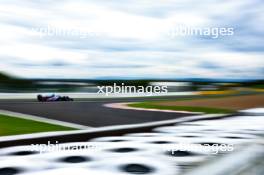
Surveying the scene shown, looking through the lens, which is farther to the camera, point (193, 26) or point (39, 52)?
point (193, 26)

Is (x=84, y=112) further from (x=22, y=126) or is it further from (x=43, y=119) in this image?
(x=22, y=126)

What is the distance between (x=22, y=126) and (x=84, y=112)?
2.30ft

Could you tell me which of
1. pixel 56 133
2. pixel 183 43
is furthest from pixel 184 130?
pixel 56 133

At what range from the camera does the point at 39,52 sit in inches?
191

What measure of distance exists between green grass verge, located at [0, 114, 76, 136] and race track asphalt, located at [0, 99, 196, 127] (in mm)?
99

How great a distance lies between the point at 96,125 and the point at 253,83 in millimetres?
1939

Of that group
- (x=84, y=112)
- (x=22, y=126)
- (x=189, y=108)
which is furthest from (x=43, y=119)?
(x=189, y=108)

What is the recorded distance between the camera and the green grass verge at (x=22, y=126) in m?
4.98

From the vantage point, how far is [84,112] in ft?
17.7

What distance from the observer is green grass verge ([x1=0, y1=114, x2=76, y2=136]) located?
16.3ft

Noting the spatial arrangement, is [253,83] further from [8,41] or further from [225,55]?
[8,41]

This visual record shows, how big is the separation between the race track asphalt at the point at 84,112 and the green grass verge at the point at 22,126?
99 millimetres

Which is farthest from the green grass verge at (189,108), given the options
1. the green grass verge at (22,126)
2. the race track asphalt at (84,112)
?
the green grass verge at (22,126)

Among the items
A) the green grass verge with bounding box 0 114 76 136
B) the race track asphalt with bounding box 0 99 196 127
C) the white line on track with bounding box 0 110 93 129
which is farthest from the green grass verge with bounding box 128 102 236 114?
the green grass verge with bounding box 0 114 76 136
